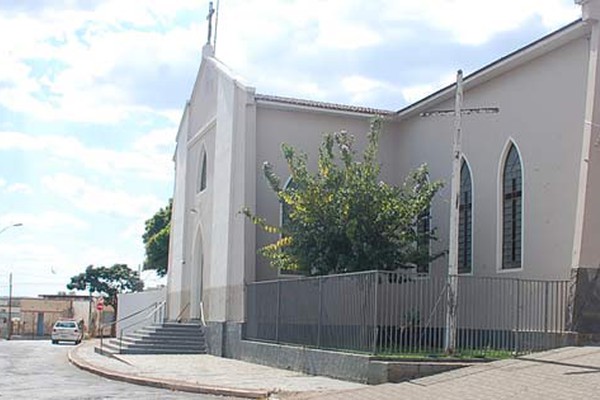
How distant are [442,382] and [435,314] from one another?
117 inches

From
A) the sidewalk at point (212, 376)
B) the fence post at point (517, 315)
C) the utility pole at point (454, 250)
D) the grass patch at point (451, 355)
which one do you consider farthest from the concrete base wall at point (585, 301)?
the sidewalk at point (212, 376)

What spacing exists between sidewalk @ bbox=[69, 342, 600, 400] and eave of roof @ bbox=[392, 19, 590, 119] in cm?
697

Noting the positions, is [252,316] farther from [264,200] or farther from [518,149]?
[518,149]

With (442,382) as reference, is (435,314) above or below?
above

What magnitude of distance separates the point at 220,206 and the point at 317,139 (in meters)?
3.94

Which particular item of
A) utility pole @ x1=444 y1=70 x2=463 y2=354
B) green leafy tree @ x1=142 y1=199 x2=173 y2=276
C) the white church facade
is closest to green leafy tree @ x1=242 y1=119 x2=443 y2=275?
the white church facade

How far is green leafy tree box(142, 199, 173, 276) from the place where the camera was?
54.0 meters

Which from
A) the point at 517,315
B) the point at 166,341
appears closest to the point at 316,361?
the point at 517,315

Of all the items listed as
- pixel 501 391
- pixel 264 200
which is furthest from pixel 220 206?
pixel 501 391

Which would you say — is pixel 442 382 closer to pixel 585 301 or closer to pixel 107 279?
pixel 585 301

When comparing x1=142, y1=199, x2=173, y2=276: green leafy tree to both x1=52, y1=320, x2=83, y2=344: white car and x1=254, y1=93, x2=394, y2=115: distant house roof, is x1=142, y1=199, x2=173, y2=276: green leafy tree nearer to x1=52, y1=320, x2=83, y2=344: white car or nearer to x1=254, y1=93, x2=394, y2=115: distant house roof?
x1=52, y1=320, x2=83, y2=344: white car

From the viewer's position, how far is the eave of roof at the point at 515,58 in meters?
20.0

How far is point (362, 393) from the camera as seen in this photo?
52.0 ft

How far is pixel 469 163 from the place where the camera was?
958 inches
